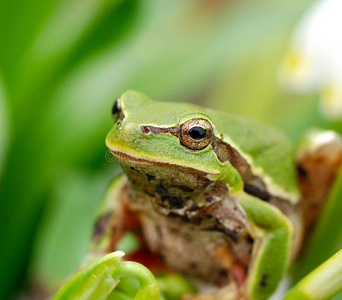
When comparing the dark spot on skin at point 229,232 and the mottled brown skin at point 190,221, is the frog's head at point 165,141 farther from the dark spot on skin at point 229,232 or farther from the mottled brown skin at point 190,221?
the dark spot on skin at point 229,232

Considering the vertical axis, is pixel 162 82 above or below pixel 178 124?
below

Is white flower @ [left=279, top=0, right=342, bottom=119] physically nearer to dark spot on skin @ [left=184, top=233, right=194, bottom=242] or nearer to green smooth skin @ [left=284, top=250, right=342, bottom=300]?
dark spot on skin @ [left=184, top=233, right=194, bottom=242]

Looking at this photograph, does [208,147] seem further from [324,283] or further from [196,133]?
[324,283]

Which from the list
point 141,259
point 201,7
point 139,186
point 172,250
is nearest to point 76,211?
point 141,259

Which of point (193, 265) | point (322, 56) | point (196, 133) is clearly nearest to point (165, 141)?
point (196, 133)

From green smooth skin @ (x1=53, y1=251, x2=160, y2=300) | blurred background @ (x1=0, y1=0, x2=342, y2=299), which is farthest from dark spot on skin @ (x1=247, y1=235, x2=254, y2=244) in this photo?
blurred background @ (x1=0, y1=0, x2=342, y2=299)

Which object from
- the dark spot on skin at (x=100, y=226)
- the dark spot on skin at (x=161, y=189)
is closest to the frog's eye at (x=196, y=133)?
the dark spot on skin at (x=161, y=189)

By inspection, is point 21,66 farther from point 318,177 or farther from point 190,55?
point 318,177
